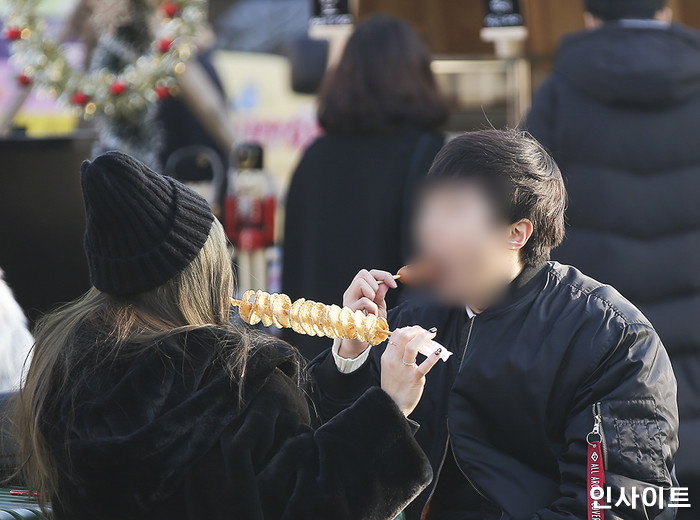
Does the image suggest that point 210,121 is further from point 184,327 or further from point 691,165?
point 184,327

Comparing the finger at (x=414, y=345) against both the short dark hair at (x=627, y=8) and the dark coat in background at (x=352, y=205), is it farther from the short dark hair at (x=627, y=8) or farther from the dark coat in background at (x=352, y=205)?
the short dark hair at (x=627, y=8)

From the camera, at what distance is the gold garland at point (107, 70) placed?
17.2ft

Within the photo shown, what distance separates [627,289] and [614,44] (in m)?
0.83

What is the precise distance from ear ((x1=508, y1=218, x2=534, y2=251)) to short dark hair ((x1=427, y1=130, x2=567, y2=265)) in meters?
0.01

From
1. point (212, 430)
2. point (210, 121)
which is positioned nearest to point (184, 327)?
point (212, 430)

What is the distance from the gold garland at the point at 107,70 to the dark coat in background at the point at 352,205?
6.11ft

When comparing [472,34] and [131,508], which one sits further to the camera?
[472,34]

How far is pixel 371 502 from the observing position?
185cm

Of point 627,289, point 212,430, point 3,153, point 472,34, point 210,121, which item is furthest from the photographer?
point 210,121

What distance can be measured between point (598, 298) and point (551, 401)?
0.78 feet

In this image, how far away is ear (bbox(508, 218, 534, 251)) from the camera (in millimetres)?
1999

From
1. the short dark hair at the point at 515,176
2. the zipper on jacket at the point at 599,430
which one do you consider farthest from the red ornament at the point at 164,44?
the zipper on jacket at the point at 599,430

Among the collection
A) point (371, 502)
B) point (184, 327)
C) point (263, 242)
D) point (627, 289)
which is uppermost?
point (184, 327)

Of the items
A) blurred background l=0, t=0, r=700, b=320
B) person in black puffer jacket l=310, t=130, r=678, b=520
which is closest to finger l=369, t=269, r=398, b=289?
person in black puffer jacket l=310, t=130, r=678, b=520
